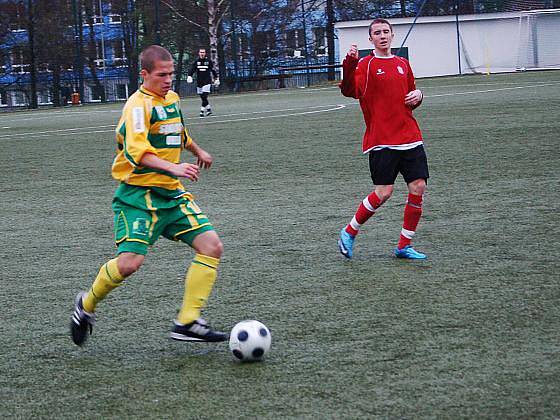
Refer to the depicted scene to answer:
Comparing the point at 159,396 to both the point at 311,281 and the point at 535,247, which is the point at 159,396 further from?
the point at 535,247

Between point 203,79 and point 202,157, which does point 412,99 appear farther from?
point 203,79

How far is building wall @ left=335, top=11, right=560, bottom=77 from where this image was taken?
4859 centimetres

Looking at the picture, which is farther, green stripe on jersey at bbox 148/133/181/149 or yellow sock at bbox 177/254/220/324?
green stripe on jersey at bbox 148/133/181/149

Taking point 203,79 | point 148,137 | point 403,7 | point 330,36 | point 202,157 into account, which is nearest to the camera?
point 148,137

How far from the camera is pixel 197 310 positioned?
515cm

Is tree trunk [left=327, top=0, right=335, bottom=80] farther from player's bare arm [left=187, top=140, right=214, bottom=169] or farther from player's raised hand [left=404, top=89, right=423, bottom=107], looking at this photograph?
player's bare arm [left=187, top=140, right=214, bottom=169]

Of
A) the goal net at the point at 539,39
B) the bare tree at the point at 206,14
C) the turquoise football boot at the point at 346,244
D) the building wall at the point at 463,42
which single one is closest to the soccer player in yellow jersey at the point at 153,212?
the turquoise football boot at the point at 346,244

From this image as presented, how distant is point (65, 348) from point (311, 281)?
1.85 meters

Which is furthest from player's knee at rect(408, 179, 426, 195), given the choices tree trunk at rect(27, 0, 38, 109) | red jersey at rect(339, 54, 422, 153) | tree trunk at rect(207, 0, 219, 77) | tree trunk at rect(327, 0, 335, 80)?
tree trunk at rect(327, 0, 335, 80)

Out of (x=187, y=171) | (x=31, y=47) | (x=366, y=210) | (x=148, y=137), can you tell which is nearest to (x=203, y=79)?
(x=31, y=47)

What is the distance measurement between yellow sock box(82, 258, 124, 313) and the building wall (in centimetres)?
4425

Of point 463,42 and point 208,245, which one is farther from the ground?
point 463,42

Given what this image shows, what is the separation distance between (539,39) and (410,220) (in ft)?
140

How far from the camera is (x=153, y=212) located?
522cm
